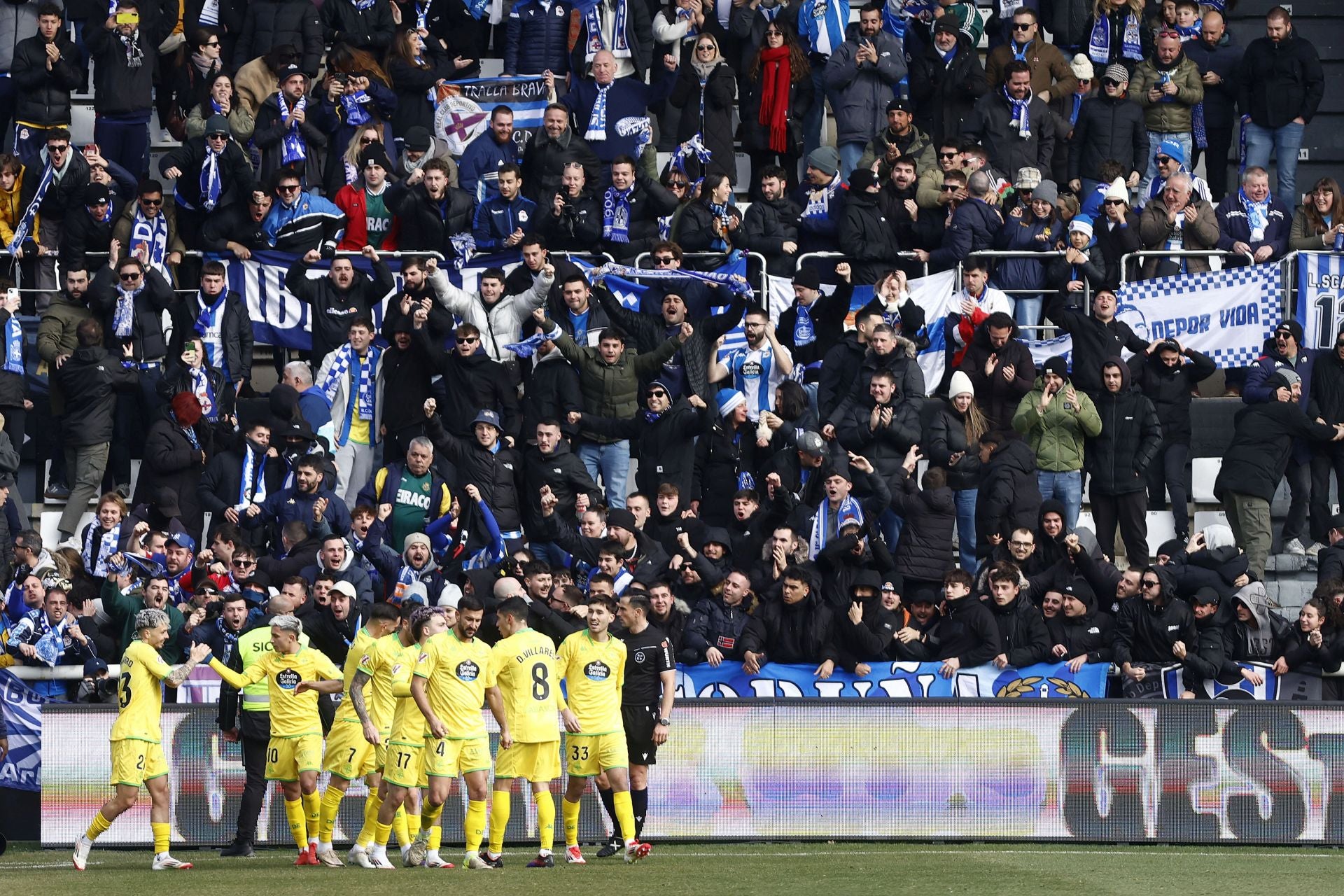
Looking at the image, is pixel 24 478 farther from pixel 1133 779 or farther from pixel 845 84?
pixel 1133 779

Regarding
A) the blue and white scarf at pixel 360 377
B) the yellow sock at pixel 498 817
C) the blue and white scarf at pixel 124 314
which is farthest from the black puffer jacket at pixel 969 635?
the blue and white scarf at pixel 124 314

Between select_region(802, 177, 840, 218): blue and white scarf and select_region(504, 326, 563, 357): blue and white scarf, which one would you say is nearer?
select_region(504, 326, 563, 357): blue and white scarf

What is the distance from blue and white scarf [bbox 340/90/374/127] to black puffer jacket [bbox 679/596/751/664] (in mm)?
6655

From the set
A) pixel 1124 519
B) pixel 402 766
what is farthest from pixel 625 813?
pixel 1124 519

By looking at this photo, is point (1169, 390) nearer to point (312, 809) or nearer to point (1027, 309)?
point (1027, 309)

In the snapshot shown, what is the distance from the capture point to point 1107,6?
21.5 m

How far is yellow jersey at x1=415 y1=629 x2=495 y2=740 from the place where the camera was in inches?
547

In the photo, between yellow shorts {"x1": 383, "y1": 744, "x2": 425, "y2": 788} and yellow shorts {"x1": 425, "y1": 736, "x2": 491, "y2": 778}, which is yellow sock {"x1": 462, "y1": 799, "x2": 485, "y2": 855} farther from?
yellow shorts {"x1": 383, "y1": 744, "x2": 425, "y2": 788}

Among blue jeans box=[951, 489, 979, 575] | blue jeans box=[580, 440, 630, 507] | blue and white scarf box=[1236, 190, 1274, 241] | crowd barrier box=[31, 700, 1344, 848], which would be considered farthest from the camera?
blue and white scarf box=[1236, 190, 1274, 241]

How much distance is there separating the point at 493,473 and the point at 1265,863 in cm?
703

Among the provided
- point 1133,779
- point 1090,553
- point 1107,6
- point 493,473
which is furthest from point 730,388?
point 1107,6

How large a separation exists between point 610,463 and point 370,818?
16.6ft

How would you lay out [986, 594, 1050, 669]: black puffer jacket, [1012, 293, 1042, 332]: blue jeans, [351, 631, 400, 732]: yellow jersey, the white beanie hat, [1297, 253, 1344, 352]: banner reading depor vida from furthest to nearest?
[1012, 293, 1042, 332]: blue jeans, [1297, 253, 1344, 352]: banner reading depor vida, the white beanie hat, [986, 594, 1050, 669]: black puffer jacket, [351, 631, 400, 732]: yellow jersey

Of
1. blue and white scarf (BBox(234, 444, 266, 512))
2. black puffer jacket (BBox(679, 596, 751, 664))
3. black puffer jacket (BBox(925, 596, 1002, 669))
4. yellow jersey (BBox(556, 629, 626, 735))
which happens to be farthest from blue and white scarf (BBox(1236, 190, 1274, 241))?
blue and white scarf (BBox(234, 444, 266, 512))
